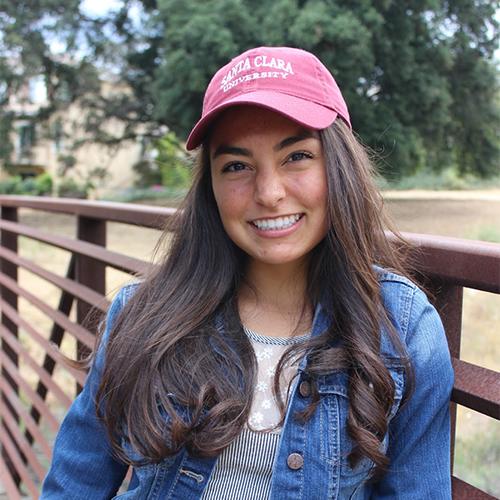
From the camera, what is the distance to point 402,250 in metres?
1.39

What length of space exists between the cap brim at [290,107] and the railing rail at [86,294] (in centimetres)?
36

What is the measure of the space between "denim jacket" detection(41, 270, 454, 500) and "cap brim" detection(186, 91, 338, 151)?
41 centimetres

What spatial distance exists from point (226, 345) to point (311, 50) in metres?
13.8

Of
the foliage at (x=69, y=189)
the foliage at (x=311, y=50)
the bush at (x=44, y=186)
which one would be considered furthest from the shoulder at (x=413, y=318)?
the bush at (x=44, y=186)

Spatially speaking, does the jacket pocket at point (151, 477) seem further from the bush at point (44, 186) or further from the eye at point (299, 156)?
the bush at point (44, 186)

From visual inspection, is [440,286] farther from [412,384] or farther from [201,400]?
[201,400]

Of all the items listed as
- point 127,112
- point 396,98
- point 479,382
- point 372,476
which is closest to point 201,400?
point 372,476

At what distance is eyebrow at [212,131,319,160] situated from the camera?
4.31 feet

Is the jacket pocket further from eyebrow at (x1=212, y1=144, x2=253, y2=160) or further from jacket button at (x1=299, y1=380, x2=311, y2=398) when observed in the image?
eyebrow at (x1=212, y1=144, x2=253, y2=160)

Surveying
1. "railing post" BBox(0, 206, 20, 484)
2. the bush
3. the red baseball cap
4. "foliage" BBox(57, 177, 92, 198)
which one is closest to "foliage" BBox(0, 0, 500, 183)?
"foliage" BBox(57, 177, 92, 198)

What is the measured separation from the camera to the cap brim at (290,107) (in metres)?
1.25

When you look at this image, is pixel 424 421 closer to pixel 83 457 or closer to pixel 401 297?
pixel 401 297

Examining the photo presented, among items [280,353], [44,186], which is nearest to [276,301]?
[280,353]

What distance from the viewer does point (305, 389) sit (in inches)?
50.4
